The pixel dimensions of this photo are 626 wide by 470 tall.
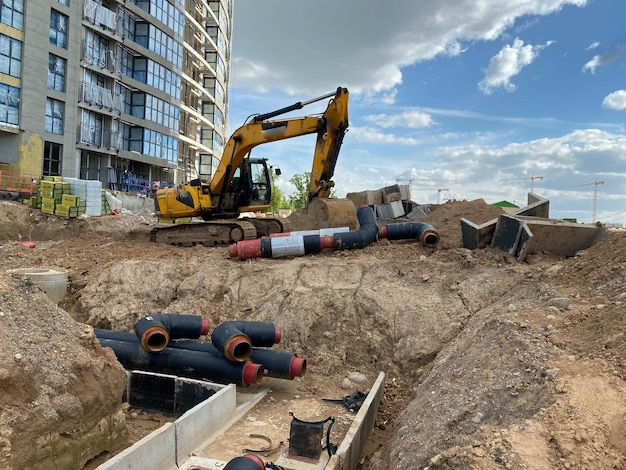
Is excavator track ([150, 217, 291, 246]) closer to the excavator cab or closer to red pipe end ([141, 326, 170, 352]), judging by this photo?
the excavator cab

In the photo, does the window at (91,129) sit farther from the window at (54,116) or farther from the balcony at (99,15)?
the balcony at (99,15)

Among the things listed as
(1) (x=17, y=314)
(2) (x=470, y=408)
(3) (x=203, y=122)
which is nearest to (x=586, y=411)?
(2) (x=470, y=408)

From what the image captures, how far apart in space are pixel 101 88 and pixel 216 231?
82.5ft

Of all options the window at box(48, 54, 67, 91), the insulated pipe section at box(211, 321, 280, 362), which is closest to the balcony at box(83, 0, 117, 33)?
the window at box(48, 54, 67, 91)

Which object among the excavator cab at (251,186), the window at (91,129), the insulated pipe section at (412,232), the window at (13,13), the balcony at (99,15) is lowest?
the insulated pipe section at (412,232)

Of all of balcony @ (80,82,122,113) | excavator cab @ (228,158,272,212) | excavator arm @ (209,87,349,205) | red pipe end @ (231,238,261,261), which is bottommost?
red pipe end @ (231,238,261,261)

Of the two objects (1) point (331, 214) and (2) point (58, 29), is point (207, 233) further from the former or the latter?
(2) point (58, 29)

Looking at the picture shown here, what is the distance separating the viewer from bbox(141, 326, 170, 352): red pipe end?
675 centimetres

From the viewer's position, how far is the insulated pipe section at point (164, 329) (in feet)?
22.2

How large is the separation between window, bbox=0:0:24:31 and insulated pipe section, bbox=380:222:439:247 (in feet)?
90.1

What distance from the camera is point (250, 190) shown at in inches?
615

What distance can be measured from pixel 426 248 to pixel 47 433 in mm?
8802

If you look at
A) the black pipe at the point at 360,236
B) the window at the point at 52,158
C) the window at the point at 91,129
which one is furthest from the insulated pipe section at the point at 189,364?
the window at the point at 91,129

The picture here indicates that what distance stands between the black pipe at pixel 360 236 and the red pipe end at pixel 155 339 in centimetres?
516
